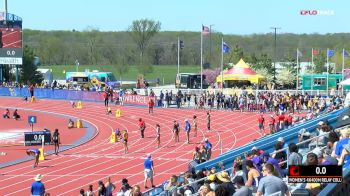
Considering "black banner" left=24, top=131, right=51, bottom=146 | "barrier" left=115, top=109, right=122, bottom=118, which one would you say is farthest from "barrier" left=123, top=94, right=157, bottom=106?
"black banner" left=24, top=131, right=51, bottom=146

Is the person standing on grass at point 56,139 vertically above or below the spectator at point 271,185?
below

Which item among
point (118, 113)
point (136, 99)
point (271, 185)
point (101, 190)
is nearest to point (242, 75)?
point (136, 99)

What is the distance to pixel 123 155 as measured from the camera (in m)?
29.9

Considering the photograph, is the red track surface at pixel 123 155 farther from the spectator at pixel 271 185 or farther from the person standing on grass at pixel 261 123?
the spectator at pixel 271 185

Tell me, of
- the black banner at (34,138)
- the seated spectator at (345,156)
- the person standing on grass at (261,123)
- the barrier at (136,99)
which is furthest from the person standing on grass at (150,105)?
the seated spectator at (345,156)

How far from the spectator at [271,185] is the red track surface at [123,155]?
1416 centimetres

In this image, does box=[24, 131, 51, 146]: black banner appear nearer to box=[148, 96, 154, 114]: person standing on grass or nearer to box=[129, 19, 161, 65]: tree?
box=[148, 96, 154, 114]: person standing on grass

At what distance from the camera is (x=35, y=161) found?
27453 millimetres

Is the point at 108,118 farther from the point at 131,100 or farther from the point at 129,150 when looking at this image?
the point at 129,150

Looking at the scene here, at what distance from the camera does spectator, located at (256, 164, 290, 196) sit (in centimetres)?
883

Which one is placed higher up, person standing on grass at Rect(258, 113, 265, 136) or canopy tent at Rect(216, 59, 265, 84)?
canopy tent at Rect(216, 59, 265, 84)

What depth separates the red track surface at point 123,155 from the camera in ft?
80.3

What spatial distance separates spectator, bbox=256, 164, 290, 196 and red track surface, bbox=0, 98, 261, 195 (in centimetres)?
1416

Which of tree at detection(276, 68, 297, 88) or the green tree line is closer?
tree at detection(276, 68, 297, 88)
